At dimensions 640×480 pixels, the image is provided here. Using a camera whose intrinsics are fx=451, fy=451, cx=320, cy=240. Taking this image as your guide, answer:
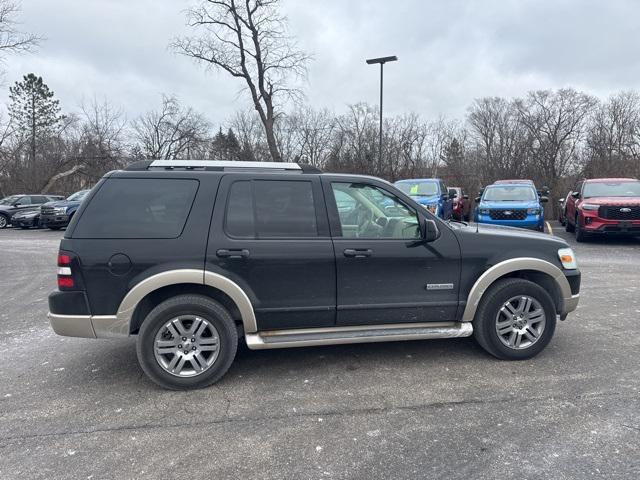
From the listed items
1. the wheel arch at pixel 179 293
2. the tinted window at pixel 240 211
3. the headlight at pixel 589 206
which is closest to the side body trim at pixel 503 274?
the wheel arch at pixel 179 293

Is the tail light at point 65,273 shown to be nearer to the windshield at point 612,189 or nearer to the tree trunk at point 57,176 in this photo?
the windshield at point 612,189

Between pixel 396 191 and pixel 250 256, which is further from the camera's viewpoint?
pixel 396 191

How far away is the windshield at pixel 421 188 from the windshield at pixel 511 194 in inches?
64.6

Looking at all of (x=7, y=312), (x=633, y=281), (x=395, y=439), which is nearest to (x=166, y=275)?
(x=395, y=439)

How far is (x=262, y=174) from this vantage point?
4.03 metres

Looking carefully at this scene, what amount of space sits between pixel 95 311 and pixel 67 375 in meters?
0.95

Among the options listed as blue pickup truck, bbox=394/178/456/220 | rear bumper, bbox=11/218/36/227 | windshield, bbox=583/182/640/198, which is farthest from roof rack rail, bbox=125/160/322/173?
rear bumper, bbox=11/218/36/227

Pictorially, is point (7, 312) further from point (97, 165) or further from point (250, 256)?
point (97, 165)

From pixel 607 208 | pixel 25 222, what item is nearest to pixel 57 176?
pixel 25 222

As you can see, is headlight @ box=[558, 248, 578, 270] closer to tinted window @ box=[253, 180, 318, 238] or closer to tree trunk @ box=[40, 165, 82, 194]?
tinted window @ box=[253, 180, 318, 238]

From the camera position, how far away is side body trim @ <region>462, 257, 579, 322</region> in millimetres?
4164

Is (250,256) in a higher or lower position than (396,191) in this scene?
lower

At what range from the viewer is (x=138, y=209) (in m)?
3.78

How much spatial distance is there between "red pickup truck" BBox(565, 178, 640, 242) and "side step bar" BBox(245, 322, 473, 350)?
9851 millimetres
